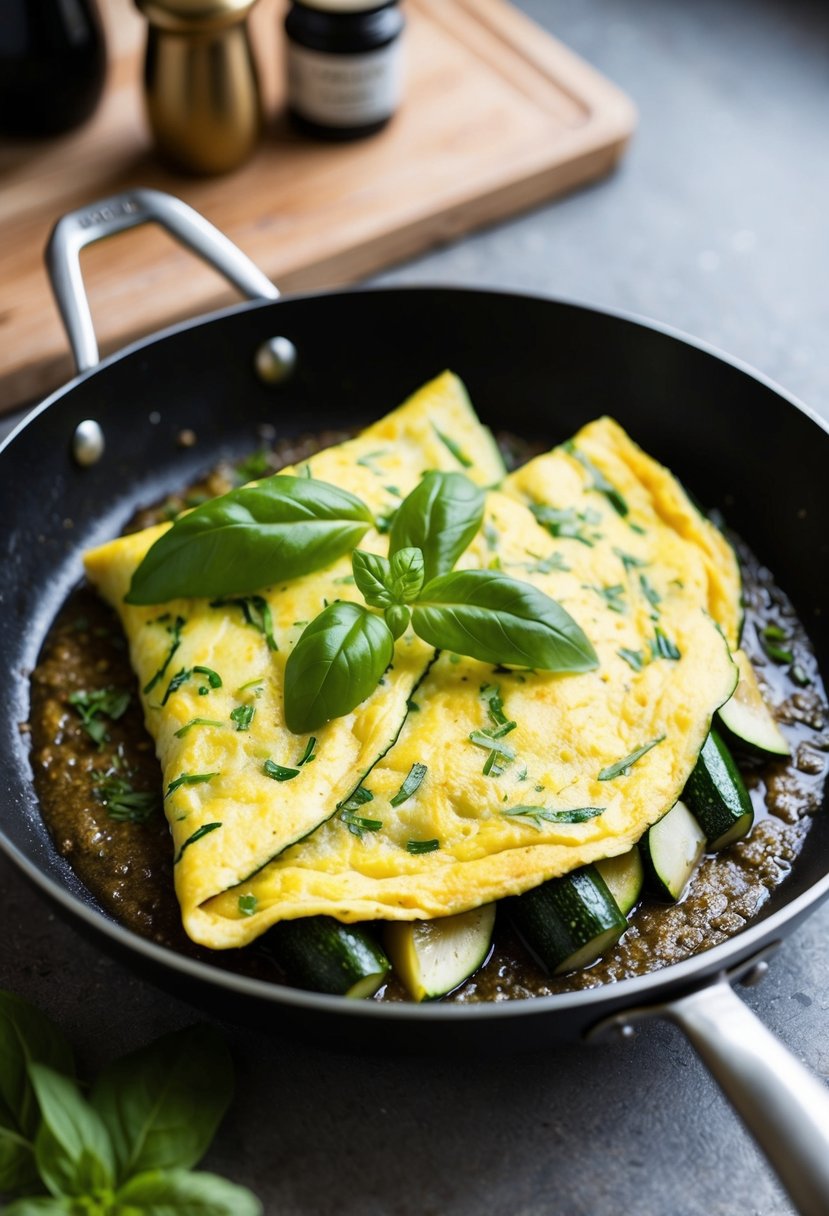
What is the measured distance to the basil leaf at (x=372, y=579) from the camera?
Result: 2.73 metres

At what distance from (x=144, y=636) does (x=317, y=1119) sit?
1.18m

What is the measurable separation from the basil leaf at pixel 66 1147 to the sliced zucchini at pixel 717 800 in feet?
4.72

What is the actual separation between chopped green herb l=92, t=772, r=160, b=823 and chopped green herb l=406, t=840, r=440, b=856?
658 millimetres

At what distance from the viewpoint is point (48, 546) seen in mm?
3381

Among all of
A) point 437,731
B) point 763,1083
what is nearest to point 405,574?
point 437,731

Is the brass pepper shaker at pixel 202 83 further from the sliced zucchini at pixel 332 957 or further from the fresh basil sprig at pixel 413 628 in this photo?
the sliced zucchini at pixel 332 957

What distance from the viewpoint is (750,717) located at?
297 cm

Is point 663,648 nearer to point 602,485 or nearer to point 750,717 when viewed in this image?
point 750,717

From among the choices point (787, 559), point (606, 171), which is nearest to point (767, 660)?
point (787, 559)

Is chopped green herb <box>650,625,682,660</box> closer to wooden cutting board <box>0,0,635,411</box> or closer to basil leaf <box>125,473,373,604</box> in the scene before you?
basil leaf <box>125,473,373,604</box>

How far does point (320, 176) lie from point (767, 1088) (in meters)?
3.37

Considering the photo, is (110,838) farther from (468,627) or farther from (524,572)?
(524,572)

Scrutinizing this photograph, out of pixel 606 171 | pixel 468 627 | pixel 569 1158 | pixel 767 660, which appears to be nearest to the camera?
pixel 569 1158

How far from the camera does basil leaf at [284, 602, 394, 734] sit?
103 inches
